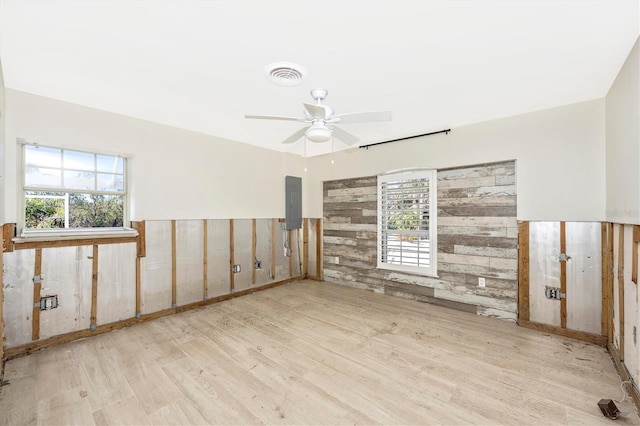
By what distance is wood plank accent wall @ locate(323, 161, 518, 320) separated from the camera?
3.71m

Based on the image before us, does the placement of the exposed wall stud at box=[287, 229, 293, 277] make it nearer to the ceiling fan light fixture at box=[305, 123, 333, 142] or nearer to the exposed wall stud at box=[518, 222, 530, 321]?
the ceiling fan light fixture at box=[305, 123, 333, 142]

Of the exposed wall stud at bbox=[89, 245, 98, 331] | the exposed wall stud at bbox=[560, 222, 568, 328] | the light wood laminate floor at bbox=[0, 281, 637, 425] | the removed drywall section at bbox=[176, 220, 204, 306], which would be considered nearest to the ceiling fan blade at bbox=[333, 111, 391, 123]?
the light wood laminate floor at bbox=[0, 281, 637, 425]

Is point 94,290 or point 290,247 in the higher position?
point 290,247

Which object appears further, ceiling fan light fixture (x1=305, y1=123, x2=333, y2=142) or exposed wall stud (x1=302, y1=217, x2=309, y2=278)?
exposed wall stud (x1=302, y1=217, x2=309, y2=278)

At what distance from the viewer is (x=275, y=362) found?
2701 mm

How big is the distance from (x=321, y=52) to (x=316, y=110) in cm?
45

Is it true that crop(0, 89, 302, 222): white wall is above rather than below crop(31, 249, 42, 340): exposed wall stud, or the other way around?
above

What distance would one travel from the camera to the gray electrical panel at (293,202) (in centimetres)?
576

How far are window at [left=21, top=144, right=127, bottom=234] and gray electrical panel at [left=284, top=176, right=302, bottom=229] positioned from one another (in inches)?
109

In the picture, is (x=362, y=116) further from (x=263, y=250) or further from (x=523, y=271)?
(x=263, y=250)

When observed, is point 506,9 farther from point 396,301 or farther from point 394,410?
point 396,301

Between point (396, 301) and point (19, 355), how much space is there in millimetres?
4597

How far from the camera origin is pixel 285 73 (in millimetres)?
2545

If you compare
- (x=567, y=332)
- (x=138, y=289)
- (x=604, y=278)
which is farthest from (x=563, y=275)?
(x=138, y=289)
